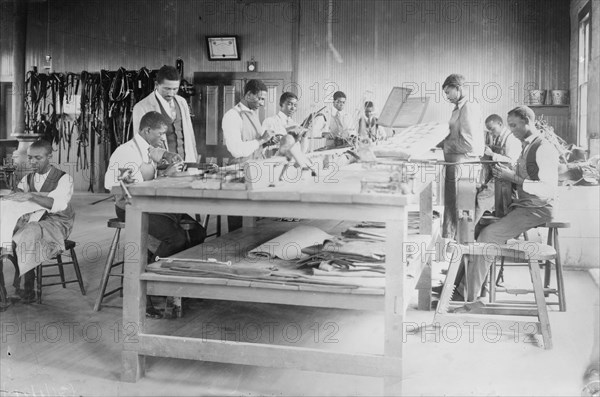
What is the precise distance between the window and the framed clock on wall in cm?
578

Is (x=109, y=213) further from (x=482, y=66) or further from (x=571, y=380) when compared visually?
(x=571, y=380)

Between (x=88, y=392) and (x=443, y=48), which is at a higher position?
(x=443, y=48)

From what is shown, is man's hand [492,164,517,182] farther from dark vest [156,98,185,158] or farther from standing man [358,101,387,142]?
dark vest [156,98,185,158]

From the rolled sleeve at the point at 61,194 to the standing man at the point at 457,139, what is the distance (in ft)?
11.0

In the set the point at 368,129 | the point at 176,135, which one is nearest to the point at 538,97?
the point at 368,129

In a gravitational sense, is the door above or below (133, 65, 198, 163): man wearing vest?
above

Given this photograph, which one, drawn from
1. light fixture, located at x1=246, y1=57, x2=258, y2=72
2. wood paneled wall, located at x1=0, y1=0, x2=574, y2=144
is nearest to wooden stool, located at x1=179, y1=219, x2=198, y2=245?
wood paneled wall, located at x1=0, y1=0, x2=574, y2=144

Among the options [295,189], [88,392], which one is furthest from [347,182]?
[88,392]

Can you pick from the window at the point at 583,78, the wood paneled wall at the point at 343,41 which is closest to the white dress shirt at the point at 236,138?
the wood paneled wall at the point at 343,41

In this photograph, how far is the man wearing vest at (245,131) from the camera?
217 inches

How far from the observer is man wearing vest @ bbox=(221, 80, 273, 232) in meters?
5.52

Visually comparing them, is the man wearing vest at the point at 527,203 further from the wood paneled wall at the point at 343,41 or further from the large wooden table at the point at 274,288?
the wood paneled wall at the point at 343,41

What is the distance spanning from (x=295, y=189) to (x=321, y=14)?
904cm

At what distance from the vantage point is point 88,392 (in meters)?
3.07
